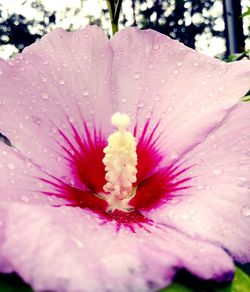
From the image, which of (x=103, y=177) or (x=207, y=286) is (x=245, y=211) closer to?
(x=207, y=286)

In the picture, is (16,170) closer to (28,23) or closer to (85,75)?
(85,75)

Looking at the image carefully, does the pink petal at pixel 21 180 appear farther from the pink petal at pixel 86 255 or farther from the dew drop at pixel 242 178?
the dew drop at pixel 242 178

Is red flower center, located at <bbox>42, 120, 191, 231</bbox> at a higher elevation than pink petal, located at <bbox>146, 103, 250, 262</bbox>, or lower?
lower

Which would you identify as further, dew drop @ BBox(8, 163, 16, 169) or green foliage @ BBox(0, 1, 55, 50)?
green foliage @ BBox(0, 1, 55, 50)

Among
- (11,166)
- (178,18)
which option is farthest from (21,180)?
(178,18)

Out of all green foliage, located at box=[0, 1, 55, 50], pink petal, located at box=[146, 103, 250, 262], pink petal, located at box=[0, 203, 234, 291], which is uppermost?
pink petal, located at box=[146, 103, 250, 262]

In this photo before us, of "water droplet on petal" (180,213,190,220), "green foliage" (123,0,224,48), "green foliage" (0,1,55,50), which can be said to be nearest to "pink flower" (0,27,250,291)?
"water droplet on petal" (180,213,190,220)

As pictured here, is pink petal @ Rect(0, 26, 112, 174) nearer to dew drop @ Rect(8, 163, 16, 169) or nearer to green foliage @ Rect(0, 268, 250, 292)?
dew drop @ Rect(8, 163, 16, 169)

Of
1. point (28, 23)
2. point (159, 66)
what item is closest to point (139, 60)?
point (159, 66)
